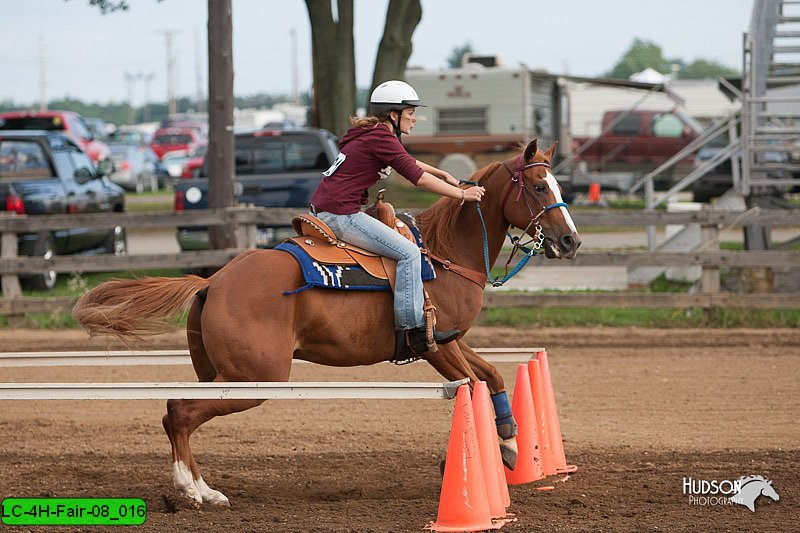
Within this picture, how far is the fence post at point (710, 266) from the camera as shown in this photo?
1362 cm

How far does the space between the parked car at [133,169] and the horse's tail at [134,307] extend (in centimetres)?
3277

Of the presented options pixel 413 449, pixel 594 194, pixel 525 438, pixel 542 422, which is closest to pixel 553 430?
pixel 542 422

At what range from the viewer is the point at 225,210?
13.9 m

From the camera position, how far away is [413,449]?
26.8 ft

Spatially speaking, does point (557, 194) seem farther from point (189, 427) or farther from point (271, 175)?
point (271, 175)

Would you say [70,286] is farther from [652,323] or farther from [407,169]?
[407,169]

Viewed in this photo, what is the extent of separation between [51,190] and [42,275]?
140 cm

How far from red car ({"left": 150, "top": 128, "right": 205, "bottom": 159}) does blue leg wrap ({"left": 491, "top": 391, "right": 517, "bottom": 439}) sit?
144ft

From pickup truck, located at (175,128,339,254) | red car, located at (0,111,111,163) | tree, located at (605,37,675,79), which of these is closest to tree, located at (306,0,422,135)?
pickup truck, located at (175,128,339,254)

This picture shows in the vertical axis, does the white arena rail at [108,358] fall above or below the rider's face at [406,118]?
below

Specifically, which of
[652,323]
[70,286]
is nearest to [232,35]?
[70,286]

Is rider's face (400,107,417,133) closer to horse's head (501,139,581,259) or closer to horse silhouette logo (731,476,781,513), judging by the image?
horse's head (501,139,581,259)

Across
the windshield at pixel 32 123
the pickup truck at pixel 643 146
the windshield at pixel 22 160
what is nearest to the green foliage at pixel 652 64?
the pickup truck at pixel 643 146

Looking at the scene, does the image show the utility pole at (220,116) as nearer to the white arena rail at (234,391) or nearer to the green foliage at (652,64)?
the white arena rail at (234,391)
